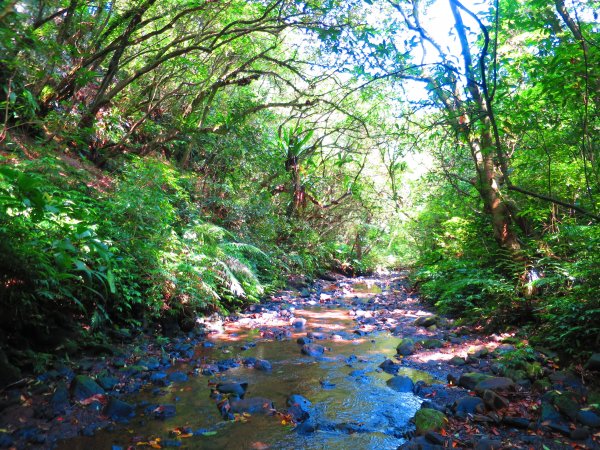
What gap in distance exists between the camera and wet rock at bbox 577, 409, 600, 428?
3.46m

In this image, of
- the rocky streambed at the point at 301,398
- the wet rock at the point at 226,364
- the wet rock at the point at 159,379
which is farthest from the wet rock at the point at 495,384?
the wet rock at the point at 159,379

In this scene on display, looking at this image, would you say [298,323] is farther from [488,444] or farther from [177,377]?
[488,444]

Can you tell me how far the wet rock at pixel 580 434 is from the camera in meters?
3.30

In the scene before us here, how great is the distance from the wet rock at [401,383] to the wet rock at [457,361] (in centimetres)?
102

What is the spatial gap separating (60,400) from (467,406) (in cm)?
401

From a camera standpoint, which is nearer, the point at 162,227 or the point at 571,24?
the point at 571,24

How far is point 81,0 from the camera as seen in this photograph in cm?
620

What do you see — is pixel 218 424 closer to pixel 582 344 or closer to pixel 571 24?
pixel 582 344

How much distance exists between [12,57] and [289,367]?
188 inches

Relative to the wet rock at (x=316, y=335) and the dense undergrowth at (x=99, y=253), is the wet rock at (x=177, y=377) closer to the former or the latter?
the dense undergrowth at (x=99, y=253)

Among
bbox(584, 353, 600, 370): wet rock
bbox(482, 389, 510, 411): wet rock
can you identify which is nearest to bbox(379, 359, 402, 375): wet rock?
bbox(482, 389, 510, 411): wet rock

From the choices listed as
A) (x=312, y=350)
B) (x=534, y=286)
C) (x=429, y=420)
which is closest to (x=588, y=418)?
(x=429, y=420)

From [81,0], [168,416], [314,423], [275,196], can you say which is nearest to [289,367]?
[314,423]

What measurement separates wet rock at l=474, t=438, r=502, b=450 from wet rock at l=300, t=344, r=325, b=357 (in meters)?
3.17
